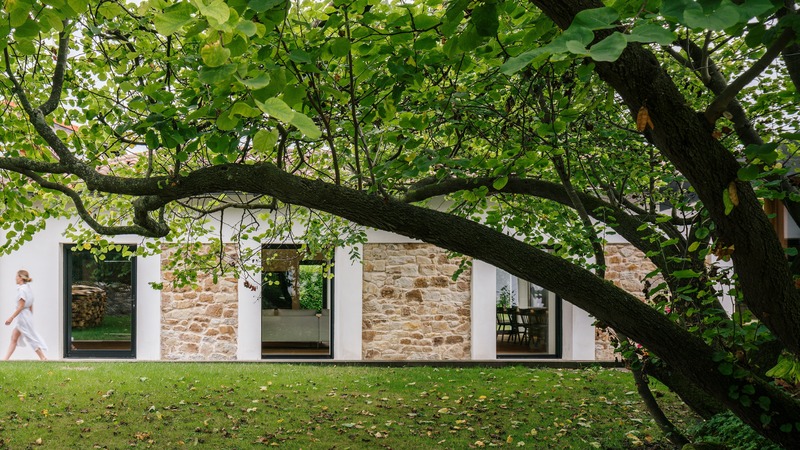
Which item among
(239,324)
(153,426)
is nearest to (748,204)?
(153,426)

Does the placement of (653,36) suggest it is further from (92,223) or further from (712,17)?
(92,223)

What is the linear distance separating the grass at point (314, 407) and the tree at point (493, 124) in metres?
2.29

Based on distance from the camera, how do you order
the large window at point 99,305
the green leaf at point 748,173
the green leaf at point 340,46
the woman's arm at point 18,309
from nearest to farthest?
the green leaf at point 748,173
the green leaf at point 340,46
the woman's arm at point 18,309
the large window at point 99,305

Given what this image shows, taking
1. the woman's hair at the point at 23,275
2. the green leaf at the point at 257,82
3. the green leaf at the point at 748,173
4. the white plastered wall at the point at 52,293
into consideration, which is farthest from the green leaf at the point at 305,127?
the woman's hair at the point at 23,275

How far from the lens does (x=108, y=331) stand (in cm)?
1203

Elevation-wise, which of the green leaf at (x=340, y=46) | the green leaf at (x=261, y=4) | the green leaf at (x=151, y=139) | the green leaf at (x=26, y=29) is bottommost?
the green leaf at (x=151, y=139)

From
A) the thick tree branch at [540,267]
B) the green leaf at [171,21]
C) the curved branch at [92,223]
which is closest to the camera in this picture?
the green leaf at [171,21]

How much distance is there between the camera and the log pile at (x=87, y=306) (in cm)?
1190

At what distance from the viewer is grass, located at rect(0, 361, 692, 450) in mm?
6551

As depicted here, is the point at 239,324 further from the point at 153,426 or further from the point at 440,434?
the point at 440,434

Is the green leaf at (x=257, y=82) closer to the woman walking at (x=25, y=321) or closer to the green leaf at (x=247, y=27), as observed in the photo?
the green leaf at (x=247, y=27)

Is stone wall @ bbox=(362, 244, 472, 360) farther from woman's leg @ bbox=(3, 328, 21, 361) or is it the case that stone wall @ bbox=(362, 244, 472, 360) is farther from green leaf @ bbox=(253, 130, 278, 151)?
green leaf @ bbox=(253, 130, 278, 151)

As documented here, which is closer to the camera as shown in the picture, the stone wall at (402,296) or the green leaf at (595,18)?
the green leaf at (595,18)

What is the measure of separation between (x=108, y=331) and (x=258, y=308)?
10.4 feet
